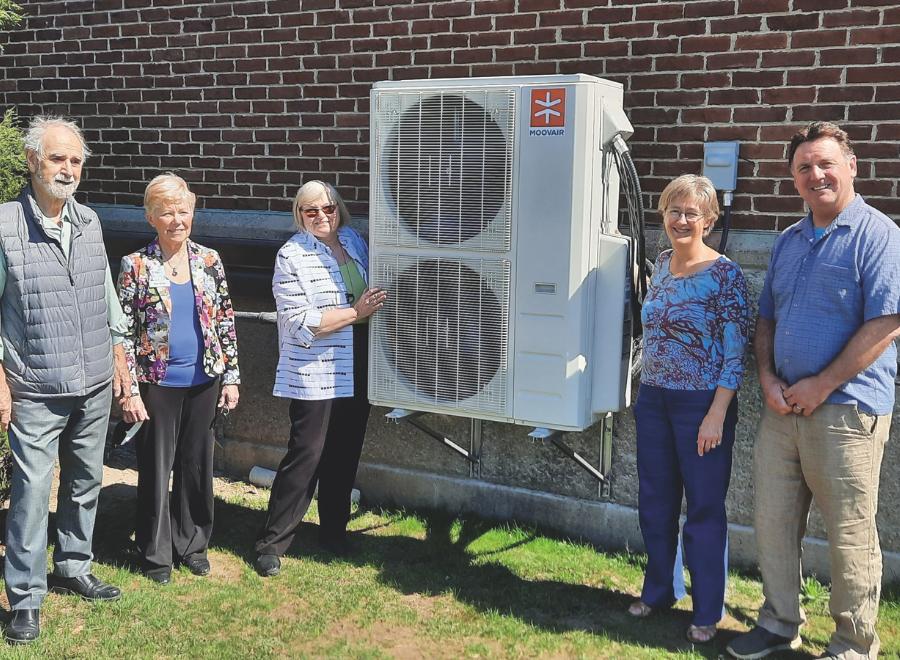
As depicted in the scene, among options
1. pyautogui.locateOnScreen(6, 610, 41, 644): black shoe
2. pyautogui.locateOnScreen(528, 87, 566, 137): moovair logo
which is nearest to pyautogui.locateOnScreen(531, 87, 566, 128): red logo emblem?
pyautogui.locateOnScreen(528, 87, 566, 137): moovair logo

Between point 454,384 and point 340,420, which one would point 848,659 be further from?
point 340,420

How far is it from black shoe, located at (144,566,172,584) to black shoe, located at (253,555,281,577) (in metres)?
0.39

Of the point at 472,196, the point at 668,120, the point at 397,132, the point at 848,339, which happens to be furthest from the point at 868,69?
the point at 397,132

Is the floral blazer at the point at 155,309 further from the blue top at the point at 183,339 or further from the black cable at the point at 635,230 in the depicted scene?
the black cable at the point at 635,230

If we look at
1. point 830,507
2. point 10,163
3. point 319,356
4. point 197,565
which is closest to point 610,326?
point 830,507

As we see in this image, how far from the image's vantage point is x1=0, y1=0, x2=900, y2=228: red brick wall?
4.14 m

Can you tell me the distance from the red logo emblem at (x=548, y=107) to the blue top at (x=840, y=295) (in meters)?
0.99

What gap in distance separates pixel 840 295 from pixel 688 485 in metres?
0.95

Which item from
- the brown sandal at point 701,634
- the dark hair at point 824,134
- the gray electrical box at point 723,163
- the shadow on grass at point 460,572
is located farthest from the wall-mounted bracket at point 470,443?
the dark hair at point 824,134

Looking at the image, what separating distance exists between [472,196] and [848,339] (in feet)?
5.10

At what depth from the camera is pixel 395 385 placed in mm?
4402

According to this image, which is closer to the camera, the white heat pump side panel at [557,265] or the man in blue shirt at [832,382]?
the man in blue shirt at [832,382]

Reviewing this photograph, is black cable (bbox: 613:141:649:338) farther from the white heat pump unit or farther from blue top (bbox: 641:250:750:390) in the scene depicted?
blue top (bbox: 641:250:750:390)

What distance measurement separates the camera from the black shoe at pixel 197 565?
448 cm
